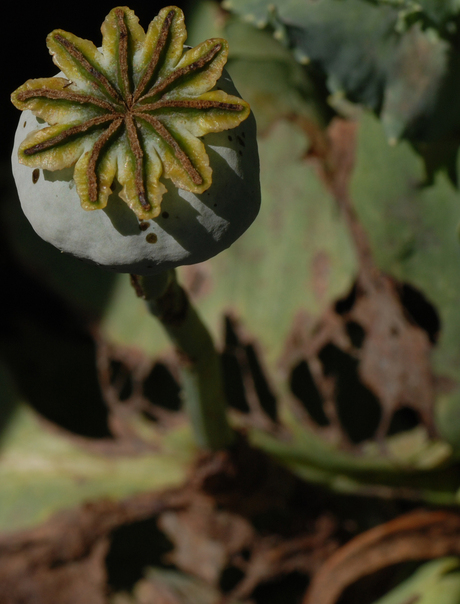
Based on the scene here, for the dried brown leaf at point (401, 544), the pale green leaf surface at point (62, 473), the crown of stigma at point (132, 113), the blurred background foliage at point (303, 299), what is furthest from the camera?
the pale green leaf surface at point (62, 473)

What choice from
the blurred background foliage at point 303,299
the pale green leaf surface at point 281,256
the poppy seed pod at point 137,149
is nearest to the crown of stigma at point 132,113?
the poppy seed pod at point 137,149

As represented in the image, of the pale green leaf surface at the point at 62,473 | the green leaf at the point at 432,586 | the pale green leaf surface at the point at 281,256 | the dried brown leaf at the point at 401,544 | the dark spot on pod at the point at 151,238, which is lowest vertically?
the green leaf at the point at 432,586

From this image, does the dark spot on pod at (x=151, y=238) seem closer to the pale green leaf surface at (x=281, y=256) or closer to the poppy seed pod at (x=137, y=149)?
the poppy seed pod at (x=137, y=149)

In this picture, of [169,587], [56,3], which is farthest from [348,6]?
[169,587]

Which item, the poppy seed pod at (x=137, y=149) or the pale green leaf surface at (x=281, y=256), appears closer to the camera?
the poppy seed pod at (x=137, y=149)

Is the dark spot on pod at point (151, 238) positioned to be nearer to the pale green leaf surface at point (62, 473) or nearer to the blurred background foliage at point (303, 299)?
the blurred background foliage at point (303, 299)

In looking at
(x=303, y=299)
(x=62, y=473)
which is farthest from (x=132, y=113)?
(x=62, y=473)

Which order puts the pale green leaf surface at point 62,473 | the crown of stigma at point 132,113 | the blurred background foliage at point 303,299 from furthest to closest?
the pale green leaf surface at point 62,473
the blurred background foliage at point 303,299
the crown of stigma at point 132,113

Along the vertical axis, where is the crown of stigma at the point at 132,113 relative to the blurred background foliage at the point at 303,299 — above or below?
above
